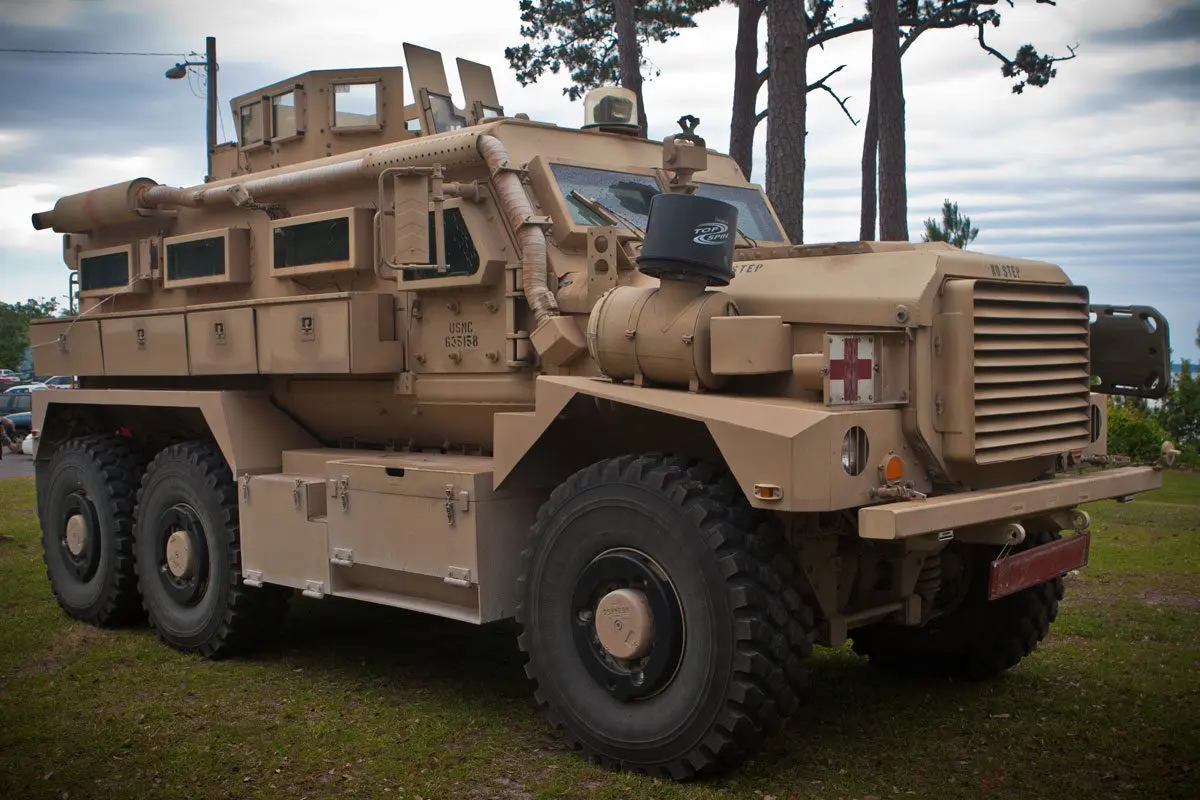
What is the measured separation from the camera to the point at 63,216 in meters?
8.90

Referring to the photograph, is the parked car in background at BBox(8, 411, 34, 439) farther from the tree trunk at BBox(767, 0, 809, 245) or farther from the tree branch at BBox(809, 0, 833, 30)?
the tree trunk at BBox(767, 0, 809, 245)

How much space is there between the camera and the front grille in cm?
498

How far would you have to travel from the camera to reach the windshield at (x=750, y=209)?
280 inches

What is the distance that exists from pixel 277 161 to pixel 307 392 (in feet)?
5.36

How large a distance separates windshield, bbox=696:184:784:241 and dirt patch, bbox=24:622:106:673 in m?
4.49

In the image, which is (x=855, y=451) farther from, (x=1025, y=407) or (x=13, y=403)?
(x=13, y=403)

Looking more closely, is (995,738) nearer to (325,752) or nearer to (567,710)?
(567,710)

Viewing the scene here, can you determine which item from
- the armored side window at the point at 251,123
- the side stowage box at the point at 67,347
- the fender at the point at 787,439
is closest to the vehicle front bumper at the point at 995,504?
the fender at the point at 787,439

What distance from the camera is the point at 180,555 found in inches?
293

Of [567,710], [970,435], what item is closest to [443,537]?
[567,710]

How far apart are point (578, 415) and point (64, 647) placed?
13.4ft

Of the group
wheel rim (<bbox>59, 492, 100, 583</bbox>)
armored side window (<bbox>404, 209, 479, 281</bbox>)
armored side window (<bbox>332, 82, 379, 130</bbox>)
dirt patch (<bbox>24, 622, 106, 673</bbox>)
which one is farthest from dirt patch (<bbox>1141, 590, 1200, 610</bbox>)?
wheel rim (<bbox>59, 492, 100, 583</bbox>)

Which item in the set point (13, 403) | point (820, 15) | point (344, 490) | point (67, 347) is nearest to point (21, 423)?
point (13, 403)

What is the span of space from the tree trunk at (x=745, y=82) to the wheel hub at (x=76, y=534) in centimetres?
939
